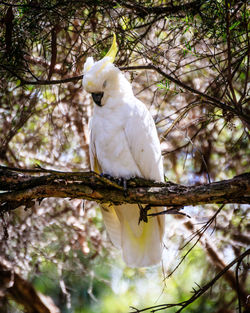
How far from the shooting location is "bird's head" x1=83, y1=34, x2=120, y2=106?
224cm

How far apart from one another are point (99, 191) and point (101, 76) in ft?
2.30

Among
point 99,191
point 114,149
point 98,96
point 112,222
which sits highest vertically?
point 98,96

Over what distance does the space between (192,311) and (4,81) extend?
6.93 ft

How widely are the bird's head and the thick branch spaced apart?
64 cm

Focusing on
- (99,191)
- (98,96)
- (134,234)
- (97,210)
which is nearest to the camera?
(99,191)

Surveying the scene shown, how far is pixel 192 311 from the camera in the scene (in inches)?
111

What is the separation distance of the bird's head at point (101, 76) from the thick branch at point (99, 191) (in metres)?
0.64

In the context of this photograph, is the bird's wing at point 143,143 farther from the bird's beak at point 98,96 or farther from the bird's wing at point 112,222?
the bird's wing at point 112,222

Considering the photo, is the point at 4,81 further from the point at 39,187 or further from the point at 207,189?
the point at 207,189

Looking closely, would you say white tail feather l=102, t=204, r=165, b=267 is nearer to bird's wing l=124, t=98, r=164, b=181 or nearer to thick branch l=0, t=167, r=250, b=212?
bird's wing l=124, t=98, r=164, b=181

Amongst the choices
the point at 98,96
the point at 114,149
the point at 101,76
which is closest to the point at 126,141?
the point at 114,149

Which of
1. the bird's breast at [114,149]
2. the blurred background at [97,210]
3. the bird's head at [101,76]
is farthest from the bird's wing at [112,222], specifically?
the bird's head at [101,76]

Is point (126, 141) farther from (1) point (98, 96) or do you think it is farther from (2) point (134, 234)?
(2) point (134, 234)

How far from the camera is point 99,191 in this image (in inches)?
78.9
